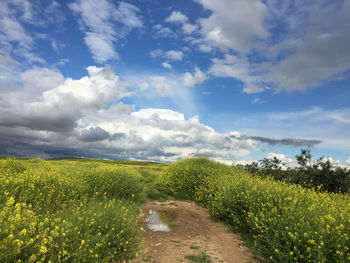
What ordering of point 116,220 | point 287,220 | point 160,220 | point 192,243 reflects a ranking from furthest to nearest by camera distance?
point 160,220, point 192,243, point 287,220, point 116,220

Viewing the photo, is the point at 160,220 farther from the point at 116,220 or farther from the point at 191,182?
the point at 191,182

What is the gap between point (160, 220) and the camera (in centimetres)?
995

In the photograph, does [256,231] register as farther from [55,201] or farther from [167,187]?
[167,187]

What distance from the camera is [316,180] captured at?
16.7m

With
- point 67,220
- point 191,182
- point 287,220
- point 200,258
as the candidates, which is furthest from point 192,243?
point 191,182

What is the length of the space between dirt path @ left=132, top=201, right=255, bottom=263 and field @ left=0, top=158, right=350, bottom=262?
0.45m

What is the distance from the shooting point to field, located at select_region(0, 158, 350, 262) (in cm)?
474

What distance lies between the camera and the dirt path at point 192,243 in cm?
644

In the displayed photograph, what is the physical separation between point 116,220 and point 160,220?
341 centimetres

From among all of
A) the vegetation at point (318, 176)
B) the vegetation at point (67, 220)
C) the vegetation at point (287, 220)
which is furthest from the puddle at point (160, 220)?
the vegetation at point (318, 176)

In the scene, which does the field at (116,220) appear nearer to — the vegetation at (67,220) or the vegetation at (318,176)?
the vegetation at (67,220)

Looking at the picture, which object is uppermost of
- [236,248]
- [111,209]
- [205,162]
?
[205,162]

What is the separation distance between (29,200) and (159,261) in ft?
18.5

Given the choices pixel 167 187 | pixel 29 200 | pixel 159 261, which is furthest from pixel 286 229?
pixel 167 187
